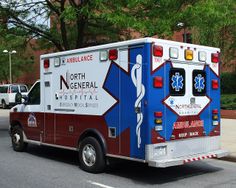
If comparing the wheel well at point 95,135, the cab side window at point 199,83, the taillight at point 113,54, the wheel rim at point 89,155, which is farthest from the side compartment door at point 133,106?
the cab side window at point 199,83

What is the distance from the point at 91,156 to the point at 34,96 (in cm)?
297

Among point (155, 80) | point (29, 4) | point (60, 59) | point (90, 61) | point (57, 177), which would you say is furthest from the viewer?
point (29, 4)

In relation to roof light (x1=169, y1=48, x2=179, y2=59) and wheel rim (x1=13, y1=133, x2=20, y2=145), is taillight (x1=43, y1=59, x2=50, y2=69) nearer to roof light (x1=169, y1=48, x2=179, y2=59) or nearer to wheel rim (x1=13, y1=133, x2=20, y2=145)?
wheel rim (x1=13, y1=133, x2=20, y2=145)

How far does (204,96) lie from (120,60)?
1.99m

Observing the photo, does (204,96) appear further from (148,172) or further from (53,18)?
(53,18)

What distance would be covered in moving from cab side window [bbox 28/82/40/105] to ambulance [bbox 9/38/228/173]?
2.70ft

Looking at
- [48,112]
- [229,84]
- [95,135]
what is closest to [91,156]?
[95,135]

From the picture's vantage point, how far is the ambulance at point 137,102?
8367mm

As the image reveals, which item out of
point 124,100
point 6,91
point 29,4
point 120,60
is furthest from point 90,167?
point 6,91

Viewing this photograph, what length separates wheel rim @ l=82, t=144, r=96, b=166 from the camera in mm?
9383

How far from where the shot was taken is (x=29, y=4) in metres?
19.5

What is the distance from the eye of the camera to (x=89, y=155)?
31.1 feet

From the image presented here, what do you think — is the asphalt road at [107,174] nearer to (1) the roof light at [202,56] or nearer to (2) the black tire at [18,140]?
(2) the black tire at [18,140]

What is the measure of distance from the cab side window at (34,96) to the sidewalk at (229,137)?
15.8ft
